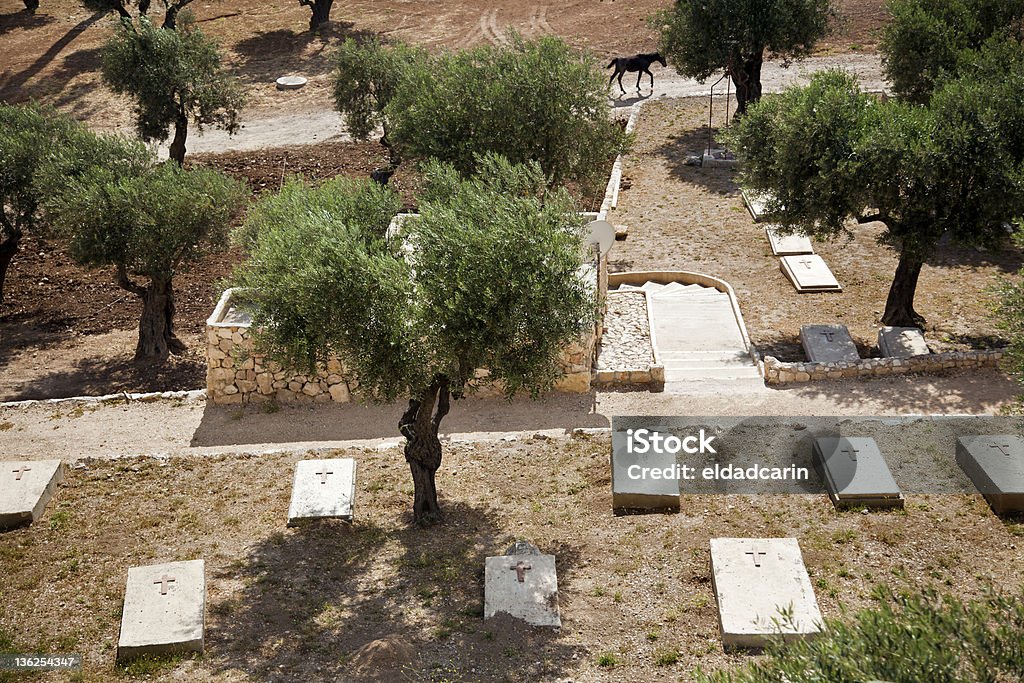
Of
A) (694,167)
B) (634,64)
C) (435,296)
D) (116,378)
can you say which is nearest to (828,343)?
(435,296)

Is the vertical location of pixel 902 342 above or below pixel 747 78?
below

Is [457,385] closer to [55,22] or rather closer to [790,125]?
[790,125]

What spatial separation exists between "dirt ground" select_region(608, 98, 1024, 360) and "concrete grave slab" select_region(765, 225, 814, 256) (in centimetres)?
29

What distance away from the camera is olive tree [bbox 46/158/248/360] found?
27.2m

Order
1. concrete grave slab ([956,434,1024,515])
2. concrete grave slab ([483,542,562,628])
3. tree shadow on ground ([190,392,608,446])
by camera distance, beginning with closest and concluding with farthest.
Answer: concrete grave slab ([483,542,562,628]), concrete grave slab ([956,434,1024,515]), tree shadow on ground ([190,392,608,446])

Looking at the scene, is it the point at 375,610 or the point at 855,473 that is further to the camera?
the point at 855,473

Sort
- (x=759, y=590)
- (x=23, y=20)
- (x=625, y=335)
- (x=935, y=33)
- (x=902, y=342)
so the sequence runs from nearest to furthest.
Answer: (x=759, y=590), (x=902, y=342), (x=625, y=335), (x=935, y=33), (x=23, y=20)

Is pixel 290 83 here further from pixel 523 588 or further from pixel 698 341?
pixel 523 588

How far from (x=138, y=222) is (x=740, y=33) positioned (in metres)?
22.3

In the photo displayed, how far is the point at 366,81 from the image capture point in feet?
127

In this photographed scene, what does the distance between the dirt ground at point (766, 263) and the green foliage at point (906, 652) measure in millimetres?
15731

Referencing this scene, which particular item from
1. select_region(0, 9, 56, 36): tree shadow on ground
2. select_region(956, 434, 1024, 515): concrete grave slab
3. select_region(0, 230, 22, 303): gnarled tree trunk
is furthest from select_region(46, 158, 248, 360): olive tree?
select_region(0, 9, 56, 36): tree shadow on ground

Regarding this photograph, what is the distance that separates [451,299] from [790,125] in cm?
1322

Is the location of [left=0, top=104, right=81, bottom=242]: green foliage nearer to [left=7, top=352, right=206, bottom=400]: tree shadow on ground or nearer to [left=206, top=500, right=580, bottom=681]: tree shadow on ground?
[left=7, top=352, right=206, bottom=400]: tree shadow on ground
